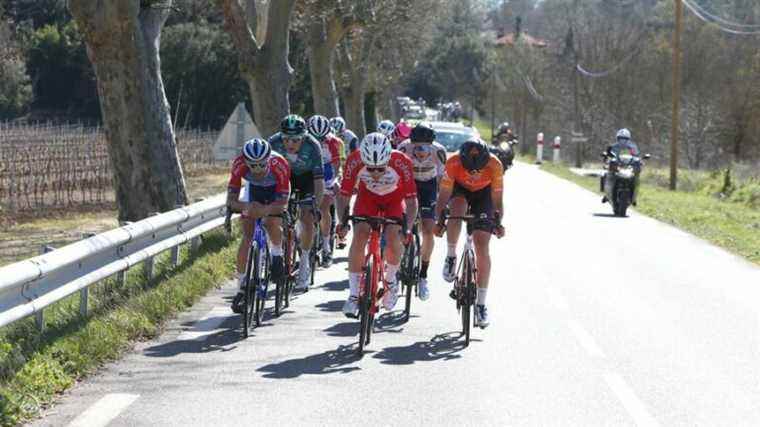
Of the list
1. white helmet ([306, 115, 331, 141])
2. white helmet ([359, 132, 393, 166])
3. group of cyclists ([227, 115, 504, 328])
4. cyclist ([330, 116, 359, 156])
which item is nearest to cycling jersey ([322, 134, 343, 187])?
white helmet ([306, 115, 331, 141])

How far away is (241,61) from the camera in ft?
74.1

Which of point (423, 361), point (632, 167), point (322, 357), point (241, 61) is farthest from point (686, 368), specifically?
point (632, 167)

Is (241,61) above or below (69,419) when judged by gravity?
above

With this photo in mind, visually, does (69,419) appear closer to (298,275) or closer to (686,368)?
(686,368)

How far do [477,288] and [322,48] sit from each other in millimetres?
29686

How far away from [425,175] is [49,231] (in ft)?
42.9

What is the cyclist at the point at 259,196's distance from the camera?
9.96 m

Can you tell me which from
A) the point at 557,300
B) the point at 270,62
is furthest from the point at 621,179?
the point at 557,300

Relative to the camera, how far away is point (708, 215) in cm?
2648

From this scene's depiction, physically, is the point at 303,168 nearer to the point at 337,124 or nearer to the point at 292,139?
the point at 292,139

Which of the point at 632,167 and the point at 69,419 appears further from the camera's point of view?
the point at 632,167

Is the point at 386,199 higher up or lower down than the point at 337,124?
lower down

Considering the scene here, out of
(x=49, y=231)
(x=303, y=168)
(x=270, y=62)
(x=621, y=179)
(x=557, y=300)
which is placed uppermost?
(x=270, y=62)

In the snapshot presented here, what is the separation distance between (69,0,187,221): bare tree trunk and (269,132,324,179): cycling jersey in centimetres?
462
